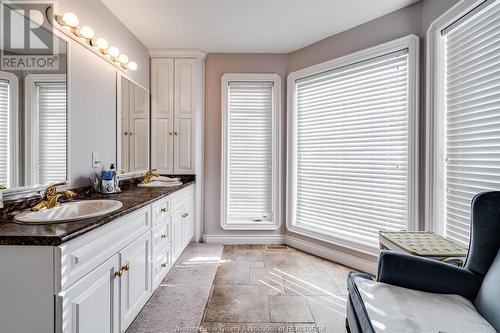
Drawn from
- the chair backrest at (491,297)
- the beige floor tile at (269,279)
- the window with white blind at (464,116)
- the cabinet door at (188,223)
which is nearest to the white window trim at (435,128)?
the window with white blind at (464,116)

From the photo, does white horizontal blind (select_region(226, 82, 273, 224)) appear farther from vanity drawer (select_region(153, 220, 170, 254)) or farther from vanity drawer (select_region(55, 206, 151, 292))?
vanity drawer (select_region(55, 206, 151, 292))

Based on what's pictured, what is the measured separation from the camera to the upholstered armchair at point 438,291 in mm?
1032

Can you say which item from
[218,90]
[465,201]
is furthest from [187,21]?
[465,201]

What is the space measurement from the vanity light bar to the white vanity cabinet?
1.36 metres

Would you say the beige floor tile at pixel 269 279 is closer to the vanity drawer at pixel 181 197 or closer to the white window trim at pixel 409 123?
the white window trim at pixel 409 123

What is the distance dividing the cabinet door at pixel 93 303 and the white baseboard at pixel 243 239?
1928 millimetres

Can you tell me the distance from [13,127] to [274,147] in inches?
97.8

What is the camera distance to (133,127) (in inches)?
108

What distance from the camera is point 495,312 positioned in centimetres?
106

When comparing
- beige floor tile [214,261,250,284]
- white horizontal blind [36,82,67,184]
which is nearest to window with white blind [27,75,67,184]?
white horizontal blind [36,82,67,184]

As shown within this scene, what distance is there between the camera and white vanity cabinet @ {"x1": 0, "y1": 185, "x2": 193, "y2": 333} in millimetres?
1009

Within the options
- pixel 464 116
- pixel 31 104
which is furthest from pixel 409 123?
pixel 31 104

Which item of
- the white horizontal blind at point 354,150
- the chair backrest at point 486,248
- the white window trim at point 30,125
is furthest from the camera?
the white horizontal blind at point 354,150

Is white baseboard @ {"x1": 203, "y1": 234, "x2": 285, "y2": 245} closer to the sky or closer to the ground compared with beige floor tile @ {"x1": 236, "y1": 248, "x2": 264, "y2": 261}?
closer to the sky
